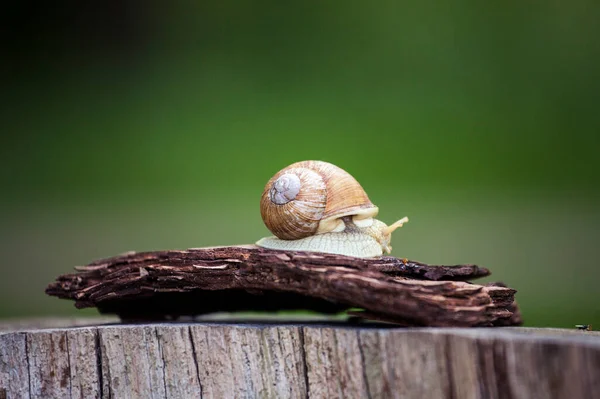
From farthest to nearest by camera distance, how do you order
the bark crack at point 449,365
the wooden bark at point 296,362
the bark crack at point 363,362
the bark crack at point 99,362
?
the bark crack at point 99,362
the bark crack at point 363,362
the bark crack at point 449,365
the wooden bark at point 296,362

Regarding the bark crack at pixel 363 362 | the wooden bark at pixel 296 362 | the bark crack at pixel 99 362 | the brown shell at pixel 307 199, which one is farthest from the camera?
the brown shell at pixel 307 199

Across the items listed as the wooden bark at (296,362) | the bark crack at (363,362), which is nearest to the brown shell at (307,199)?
the wooden bark at (296,362)

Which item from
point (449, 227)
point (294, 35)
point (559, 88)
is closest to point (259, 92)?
point (294, 35)

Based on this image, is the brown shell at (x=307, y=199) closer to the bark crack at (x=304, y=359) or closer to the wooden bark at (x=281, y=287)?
the wooden bark at (x=281, y=287)

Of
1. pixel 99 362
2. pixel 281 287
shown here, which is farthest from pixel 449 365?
pixel 99 362

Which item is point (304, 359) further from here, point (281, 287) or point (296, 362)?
point (281, 287)

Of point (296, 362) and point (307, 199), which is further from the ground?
point (307, 199)

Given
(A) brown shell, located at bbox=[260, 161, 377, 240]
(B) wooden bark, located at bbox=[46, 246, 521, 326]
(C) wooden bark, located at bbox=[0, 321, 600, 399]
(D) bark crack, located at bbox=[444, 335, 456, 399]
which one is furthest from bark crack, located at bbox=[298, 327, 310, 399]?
(A) brown shell, located at bbox=[260, 161, 377, 240]
